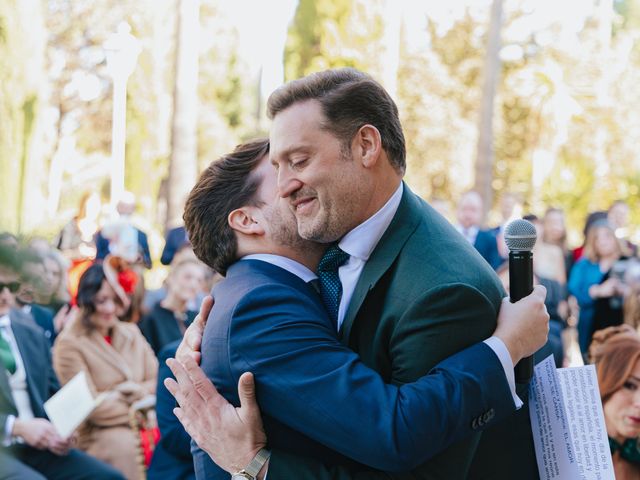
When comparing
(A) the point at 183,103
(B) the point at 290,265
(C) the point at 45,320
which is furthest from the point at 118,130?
(B) the point at 290,265

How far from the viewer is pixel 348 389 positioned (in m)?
2.15

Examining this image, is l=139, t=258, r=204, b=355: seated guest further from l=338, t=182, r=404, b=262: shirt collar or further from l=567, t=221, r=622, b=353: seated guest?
l=338, t=182, r=404, b=262: shirt collar

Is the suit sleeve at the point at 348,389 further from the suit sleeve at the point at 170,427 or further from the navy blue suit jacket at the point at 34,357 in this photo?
the navy blue suit jacket at the point at 34,357

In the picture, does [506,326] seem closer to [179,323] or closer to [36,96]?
[36,96]

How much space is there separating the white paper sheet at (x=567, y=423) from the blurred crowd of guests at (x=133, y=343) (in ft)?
1.13

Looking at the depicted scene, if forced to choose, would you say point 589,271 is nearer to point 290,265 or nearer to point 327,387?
point 290,265

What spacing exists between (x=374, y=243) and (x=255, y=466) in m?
0.66

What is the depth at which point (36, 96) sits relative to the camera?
1.41m

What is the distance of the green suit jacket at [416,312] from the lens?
2.21 metres

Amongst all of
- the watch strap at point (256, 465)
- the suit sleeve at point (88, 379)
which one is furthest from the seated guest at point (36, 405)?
the watch strap at point (256, 465)

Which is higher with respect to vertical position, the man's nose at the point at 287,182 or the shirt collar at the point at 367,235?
the man's nose at the point at 287,182

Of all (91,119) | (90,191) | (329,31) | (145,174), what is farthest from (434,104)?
(90,191)

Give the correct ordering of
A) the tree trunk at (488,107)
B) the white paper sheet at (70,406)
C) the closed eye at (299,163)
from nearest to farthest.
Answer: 1. the closed eye at (299,163)
2. the white paper sheet at (70,406)
3. the tree trunk at (488,107)

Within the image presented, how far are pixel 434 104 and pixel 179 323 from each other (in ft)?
67.6
